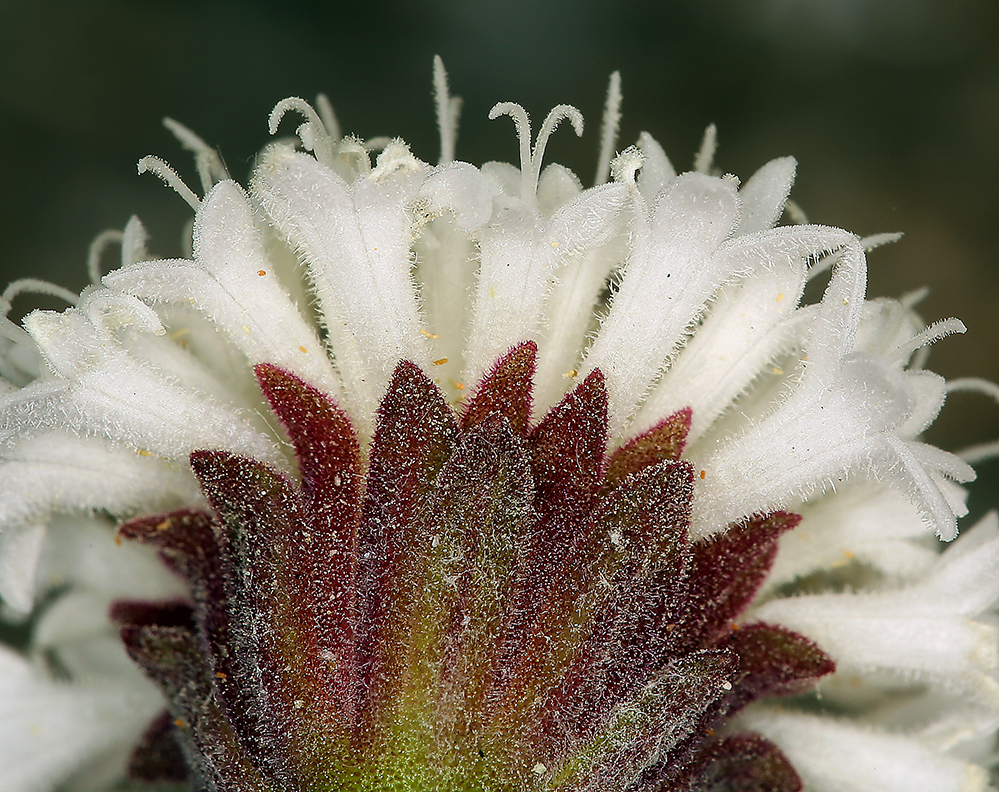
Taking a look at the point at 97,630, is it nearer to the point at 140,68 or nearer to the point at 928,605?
the point at 928,605

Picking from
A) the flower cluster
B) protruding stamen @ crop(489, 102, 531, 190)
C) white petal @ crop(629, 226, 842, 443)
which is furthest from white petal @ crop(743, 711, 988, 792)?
protruding stamen @ crop(489, 102, 531, 190)

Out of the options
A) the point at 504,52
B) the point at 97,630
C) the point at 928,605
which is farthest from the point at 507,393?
the point at 504,52

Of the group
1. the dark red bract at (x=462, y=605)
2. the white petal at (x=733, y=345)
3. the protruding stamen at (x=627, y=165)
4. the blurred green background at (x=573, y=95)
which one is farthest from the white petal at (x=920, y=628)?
the blurred green background at (x=573, y=95)

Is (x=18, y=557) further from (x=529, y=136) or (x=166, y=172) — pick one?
(x=529, y=136)

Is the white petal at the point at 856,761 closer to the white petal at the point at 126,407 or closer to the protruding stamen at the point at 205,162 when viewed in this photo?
the white petal at the point at 126,407

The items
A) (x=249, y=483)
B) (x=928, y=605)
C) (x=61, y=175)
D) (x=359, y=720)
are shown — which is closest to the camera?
(x=359, y=720)

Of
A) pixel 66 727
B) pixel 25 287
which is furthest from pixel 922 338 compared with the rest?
pixel 66 727

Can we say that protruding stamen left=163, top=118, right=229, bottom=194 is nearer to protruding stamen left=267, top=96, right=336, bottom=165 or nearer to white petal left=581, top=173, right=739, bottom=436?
protruding stamen left=267, top=96, right=336, bottom=165

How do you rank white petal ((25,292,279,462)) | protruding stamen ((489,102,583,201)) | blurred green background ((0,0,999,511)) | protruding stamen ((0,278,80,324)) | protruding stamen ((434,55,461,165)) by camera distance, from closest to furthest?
white petal ((25,292,279,462)), protruding stamen ((489,102,583,201)), protruding stamen ((0,278,80,324)), protruding stamen ((434,55,461,165)), blurred green background ((0,0,999,511))
